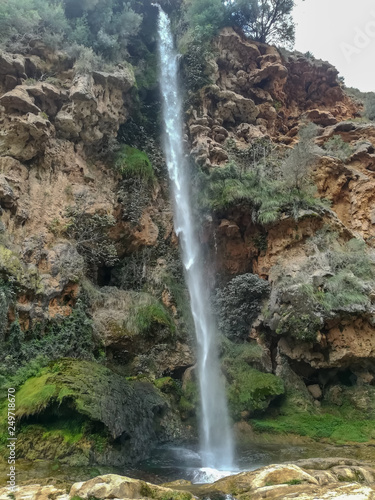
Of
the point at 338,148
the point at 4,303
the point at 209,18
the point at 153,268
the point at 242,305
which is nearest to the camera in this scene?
the point at 4,303

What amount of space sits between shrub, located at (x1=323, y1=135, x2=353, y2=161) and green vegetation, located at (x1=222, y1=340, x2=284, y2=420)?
10752mm

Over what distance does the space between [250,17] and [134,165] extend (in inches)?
625

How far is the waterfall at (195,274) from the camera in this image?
38.2ft

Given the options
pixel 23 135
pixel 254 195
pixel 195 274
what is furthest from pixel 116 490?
pixel 254 195

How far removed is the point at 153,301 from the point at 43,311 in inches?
179

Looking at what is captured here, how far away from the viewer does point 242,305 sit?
589 inches

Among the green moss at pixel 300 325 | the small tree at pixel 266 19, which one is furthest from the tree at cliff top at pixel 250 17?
the green moss at pixel 300 325

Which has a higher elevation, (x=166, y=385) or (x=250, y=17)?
(x=250, y=17)

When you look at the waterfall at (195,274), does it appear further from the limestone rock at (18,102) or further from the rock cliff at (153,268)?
the limestone rock at (18,102)

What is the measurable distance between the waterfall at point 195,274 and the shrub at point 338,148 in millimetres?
7514

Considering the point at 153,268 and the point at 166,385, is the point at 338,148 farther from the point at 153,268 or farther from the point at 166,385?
the point at 166,385

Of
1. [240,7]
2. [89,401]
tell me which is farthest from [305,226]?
[240,7]

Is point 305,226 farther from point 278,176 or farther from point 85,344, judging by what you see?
point 85,344

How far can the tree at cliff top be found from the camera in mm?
23750
